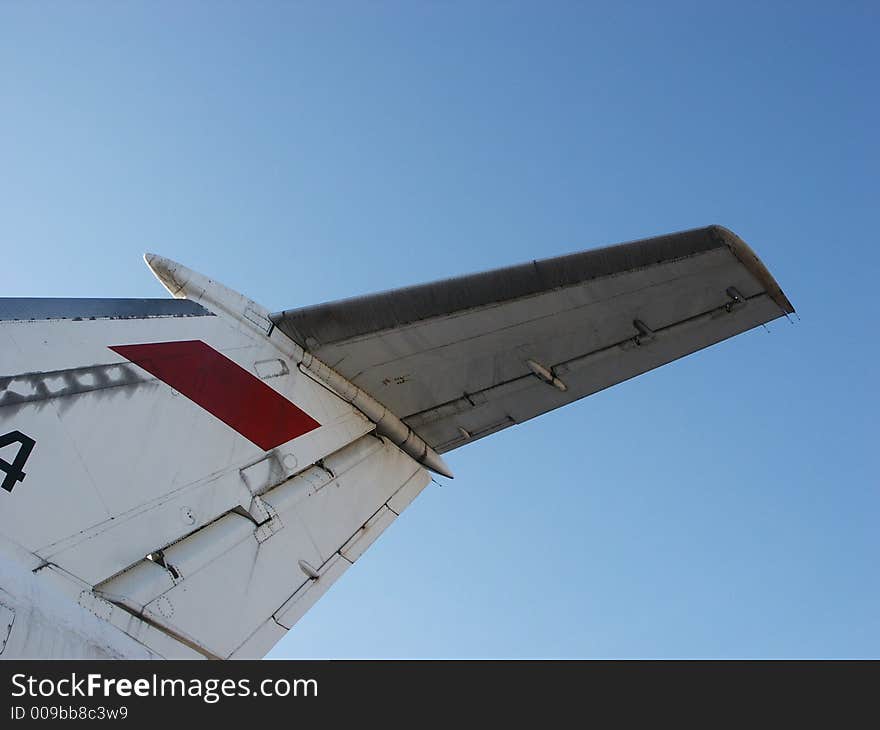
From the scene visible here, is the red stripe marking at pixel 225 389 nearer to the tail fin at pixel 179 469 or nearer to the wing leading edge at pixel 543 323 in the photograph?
the tail fin at pixel 179 469

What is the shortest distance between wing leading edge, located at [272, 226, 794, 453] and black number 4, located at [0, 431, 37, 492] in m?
2.04

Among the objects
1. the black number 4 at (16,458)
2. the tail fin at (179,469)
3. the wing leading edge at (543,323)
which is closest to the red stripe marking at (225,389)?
the tail fin at (179,469)

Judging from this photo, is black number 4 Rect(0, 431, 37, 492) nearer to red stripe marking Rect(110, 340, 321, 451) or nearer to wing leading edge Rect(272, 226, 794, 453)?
red stripe marking Rect(110, 340, 321, 451)

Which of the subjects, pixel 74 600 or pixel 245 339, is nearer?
pixel 74 600

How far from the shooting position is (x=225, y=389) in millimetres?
5754

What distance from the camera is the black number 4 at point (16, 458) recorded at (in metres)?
4.38

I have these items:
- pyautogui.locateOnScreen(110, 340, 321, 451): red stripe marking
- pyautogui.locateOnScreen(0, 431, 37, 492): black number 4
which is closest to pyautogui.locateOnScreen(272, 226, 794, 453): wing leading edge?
pyautogui.locateOnScreen(110, 340, 321, 451): red stripe marking

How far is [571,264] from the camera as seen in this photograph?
5.57 meters

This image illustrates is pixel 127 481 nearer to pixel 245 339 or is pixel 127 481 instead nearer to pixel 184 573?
pixel 184 573

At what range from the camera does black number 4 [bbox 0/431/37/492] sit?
14.4 ft

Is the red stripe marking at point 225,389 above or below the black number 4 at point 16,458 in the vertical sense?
above

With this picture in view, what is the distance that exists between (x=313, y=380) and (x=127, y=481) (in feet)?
5.37

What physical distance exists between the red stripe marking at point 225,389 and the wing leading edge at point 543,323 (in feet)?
1.58

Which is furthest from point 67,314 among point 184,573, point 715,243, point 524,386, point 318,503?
point 715,243
